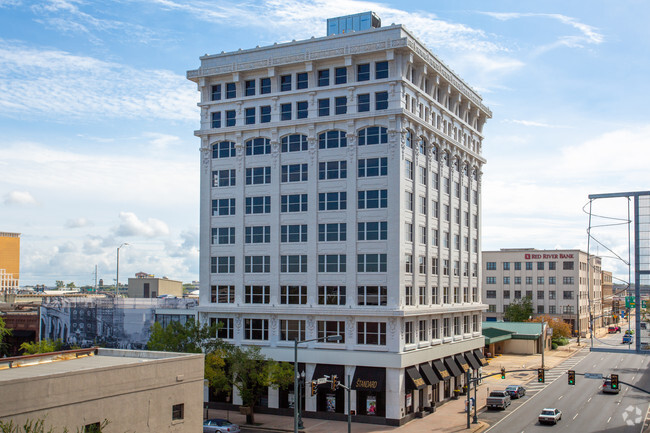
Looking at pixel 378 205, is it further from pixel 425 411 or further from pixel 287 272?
pixel 425 411

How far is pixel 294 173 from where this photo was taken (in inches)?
2677

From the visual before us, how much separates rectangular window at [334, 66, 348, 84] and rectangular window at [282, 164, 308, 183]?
356 inches

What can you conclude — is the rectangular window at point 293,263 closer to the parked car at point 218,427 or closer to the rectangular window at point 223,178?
the rectangular window at point 223,178

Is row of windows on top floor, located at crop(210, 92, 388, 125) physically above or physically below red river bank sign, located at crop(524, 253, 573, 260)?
above

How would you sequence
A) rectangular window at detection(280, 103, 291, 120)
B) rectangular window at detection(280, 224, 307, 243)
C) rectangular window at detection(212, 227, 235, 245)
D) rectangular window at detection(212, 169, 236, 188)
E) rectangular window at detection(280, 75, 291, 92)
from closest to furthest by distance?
rectangular window at detection(280, 224, 307, 243), rectangular window at detection(280, 103, 291, 120), rectangular window at detection(280, 75, 291, 92), rectangular window at detection(212, 227, 235, 245), rectangular window at detection(212, 169, 236, 188)

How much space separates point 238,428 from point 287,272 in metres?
16.5

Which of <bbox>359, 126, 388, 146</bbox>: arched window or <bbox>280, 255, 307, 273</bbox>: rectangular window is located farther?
<bbox>280, 255, 307, 273</bbox>: rectangular window

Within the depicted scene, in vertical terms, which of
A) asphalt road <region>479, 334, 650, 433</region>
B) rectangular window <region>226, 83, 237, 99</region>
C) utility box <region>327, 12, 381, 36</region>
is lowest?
asphalt road <region>479, 334, 650, 433</region>

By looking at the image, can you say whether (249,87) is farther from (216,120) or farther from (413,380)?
(413,380)

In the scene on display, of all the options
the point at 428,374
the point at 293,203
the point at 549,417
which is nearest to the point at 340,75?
the point at 293,203

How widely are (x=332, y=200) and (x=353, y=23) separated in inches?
755

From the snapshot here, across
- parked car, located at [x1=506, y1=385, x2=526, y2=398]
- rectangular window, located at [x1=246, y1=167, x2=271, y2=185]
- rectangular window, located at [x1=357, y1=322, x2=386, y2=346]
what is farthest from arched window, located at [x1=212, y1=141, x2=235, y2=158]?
parked car, located at [x1=506, y1=385, x2=526, y2=398]

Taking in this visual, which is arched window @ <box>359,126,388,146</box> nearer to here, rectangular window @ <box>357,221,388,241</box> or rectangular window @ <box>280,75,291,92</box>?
rectangular window @ <box>357,221,388,241</box>

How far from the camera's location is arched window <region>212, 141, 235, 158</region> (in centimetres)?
7131
